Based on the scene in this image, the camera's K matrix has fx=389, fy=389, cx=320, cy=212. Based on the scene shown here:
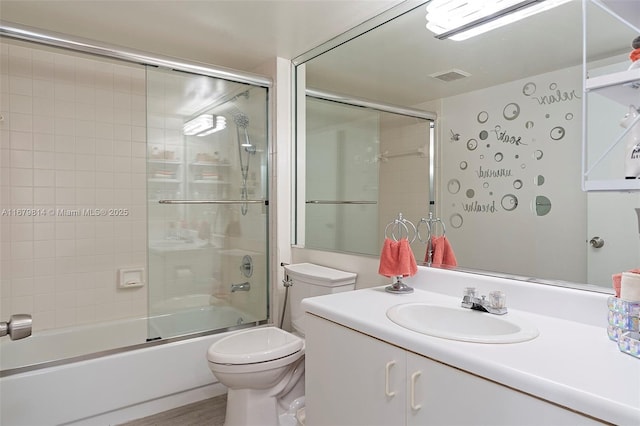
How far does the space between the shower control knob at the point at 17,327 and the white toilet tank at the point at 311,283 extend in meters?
1.41

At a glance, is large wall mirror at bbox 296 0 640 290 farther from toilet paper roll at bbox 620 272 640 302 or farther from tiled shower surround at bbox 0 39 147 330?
tiled shower surround at bbox 0 39 147 330

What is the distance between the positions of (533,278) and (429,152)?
0.81m

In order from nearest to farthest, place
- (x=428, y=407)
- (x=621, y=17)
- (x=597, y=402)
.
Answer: (x=597, y=402) < (x=428, y=407) < (x=621, y=17)

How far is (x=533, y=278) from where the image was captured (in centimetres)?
141

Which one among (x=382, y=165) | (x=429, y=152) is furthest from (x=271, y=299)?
(x=429, y=152)

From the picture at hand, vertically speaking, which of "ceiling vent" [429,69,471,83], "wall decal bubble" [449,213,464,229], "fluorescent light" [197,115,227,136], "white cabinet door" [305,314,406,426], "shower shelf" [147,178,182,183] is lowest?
"white cabinet door" [305,314,406,426]

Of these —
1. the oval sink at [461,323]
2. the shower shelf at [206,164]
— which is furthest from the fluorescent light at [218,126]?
the oval sink at [461,323]

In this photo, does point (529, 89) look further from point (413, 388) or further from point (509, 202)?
point (413, 388)

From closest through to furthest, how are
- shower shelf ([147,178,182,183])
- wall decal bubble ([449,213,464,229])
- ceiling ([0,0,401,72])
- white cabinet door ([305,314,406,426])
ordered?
white cabinet door ([305,314,406,426]), wall decal bubble ([449,213,464,229]), ceiling ([0,0,401,72]), shower shelf ([147,178,182,183])

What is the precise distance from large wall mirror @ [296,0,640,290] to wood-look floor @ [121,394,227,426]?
3.68 ft

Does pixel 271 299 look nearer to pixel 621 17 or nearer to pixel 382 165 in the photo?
pixel 382 165

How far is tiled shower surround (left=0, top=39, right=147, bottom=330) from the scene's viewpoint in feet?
8.07

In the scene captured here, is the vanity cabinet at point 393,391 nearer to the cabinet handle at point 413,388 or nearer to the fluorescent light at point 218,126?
the cabinet handle at point 413,388

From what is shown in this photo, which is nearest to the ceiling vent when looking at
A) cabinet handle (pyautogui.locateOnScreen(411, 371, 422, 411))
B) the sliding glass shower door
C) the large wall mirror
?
the large wall mirror
